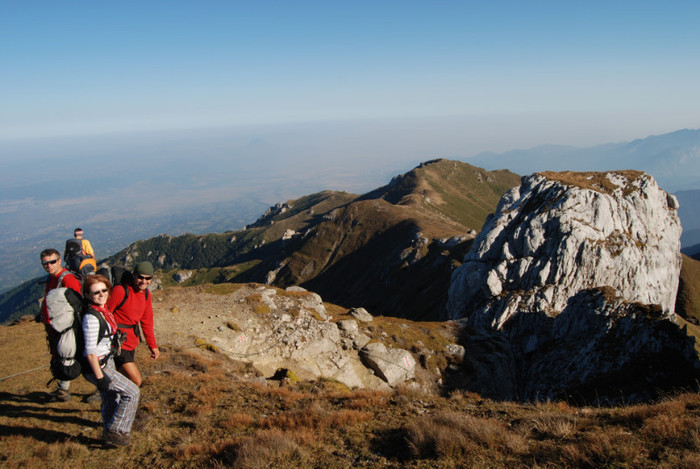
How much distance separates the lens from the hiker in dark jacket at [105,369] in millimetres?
9484

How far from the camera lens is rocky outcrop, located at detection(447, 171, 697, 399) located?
148 feet

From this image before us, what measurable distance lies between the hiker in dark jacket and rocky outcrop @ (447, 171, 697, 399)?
4077 centimetres

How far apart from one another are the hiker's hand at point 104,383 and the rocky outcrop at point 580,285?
41.5 m

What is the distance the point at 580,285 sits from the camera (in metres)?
71.8

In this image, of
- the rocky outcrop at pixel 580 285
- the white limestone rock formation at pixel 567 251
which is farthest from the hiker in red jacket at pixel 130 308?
the white limestone rock formation at pixel 567 251

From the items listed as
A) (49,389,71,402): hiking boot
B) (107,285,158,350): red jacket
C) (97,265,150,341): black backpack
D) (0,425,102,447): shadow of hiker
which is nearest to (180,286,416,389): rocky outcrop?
(49,389,71,402): hiking boot

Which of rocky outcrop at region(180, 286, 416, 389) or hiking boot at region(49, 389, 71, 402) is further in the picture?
rocky outcrop at region(180, 286, 416, 389)

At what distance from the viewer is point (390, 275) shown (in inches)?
5866

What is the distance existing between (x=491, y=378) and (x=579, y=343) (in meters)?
23.1

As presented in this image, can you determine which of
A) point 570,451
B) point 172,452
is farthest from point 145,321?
point 570,451

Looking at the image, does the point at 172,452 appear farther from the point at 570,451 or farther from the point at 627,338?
the point at 627,338

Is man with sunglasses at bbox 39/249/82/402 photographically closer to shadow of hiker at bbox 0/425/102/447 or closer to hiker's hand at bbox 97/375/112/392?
hiker's hand at bbox 97/375/112/392

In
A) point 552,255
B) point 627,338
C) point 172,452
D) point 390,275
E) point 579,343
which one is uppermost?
point 172,452

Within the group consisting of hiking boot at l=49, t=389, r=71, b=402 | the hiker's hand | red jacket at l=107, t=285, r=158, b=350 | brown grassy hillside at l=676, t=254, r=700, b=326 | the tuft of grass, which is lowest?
brown grassy hillside at l=676, t=254, r=700, b=326
